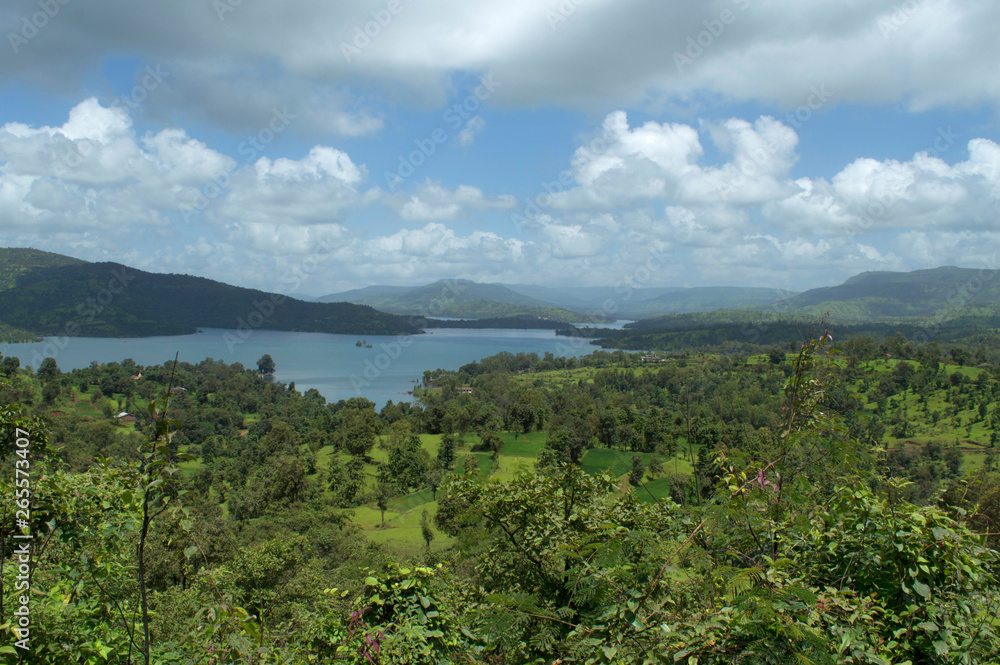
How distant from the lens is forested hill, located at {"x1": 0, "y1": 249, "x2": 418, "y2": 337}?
95.9 meters

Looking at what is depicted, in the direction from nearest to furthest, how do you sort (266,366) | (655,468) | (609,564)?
1. (609,564)
2. (655,468)
3. (266,366)

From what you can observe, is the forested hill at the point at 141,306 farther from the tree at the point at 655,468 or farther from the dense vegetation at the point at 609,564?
the dense vegetation at the point at 609,564

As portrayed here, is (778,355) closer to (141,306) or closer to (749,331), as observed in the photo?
(749,331)

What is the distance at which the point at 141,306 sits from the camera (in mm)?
111312

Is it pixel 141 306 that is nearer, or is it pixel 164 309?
pixel 141 306

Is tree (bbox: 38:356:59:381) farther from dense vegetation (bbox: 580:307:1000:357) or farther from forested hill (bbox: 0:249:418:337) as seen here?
dense vegetation (bbox: 580:307:1000:357)

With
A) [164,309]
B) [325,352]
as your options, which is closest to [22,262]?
[164,309]

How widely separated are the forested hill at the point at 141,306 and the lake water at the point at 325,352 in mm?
3351

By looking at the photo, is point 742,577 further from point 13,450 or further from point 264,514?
point 264,514

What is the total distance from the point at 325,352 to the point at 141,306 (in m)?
46.0

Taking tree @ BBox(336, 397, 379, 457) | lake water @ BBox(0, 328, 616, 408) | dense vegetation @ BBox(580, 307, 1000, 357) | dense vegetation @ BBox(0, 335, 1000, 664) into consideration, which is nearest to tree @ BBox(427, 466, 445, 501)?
tree @ BBox(336, 397, 379, 457)

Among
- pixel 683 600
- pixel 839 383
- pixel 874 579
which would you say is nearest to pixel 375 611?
pixel 683 600

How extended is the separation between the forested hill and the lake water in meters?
3.35

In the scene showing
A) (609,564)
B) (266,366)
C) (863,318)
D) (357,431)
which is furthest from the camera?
(863,318)
